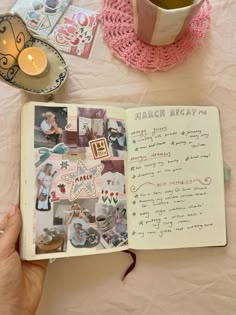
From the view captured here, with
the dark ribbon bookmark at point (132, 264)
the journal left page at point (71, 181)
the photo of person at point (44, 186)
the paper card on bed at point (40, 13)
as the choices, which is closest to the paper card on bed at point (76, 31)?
the paper card on bed at point (40, 13)

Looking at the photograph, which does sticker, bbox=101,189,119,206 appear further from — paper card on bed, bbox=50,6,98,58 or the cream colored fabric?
paper card on bed, bbox=50,6,98,58

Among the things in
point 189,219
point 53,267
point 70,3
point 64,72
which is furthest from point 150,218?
point 70,3

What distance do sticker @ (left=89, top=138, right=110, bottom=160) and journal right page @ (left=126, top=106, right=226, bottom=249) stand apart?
Answer: 0.14ft

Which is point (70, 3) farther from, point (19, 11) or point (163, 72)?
point (163, 72)

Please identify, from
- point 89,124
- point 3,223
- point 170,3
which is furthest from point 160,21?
point 3,223

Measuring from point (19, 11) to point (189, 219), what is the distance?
494 mm

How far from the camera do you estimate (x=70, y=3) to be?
0.78 m

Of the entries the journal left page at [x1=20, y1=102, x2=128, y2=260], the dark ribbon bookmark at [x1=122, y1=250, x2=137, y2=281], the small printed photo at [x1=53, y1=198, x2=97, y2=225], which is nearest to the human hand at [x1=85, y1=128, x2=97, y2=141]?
the journal left page at [x1=20, y1=102, x2=128, y2=260]

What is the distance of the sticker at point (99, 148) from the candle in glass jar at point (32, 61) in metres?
0.15

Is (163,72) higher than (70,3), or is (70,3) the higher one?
(70,3)

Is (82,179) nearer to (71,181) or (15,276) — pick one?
(71,181)

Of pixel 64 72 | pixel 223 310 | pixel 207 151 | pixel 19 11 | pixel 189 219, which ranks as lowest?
pixel 223 310

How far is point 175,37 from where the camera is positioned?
750 millimetres

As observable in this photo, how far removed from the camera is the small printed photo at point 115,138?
746 millimetres
